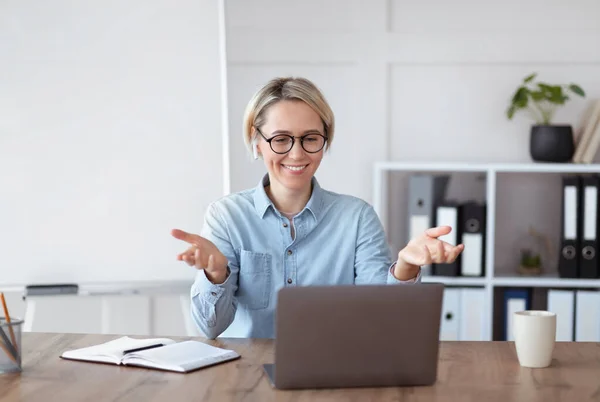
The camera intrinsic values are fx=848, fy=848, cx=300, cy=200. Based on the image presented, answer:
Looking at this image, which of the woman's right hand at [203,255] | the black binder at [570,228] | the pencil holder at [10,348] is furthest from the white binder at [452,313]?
the pencil holder at [10,348]

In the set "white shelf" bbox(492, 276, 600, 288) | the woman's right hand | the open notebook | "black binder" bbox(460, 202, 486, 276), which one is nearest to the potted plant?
"black binder" bbox(460, 202, 486, 276)

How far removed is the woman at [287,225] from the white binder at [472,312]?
1289 millimetres

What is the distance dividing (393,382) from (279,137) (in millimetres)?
805

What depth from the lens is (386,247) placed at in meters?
2.16

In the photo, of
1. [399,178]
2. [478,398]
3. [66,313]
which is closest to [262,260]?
[478,398]

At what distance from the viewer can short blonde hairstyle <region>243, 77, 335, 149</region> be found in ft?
6.92

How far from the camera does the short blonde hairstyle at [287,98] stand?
6.92 ft

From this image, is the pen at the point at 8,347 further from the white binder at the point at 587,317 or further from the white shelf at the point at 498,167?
the white binder at the point at 587,317

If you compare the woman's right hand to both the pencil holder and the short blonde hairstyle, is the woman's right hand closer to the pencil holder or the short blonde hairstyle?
the pencil holder

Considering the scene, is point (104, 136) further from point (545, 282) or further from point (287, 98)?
point (545, 282)

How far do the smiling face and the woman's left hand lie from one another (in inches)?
15.8

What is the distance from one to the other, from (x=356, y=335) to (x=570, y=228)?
2112 millimetres

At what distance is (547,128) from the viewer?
3.34 metres

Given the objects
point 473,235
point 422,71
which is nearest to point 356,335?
point 473,235
